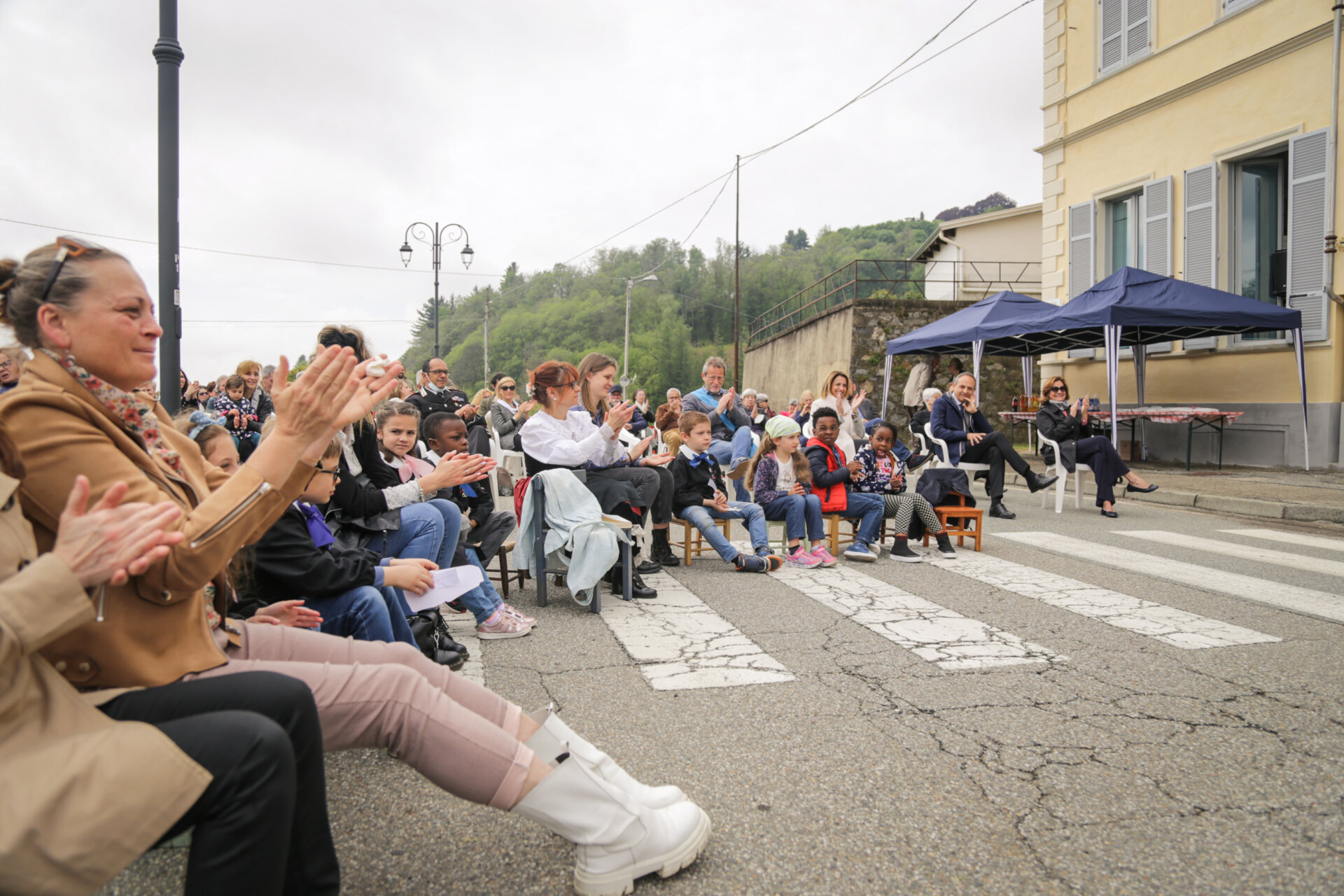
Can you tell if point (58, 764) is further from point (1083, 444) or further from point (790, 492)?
point (1083, 444)

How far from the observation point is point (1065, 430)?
9695 mm

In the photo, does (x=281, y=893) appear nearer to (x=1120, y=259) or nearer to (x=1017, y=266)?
(x=1120, y=259)

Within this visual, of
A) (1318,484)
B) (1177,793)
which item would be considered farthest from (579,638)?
(1318,484)

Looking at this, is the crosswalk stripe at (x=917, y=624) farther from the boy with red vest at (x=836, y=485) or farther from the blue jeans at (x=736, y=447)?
the blue jeans at (x=736, y=447)

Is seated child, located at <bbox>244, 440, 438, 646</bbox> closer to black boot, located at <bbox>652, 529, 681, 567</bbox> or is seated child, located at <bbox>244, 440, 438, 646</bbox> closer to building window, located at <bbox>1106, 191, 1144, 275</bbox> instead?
black boot, located at <bbox>652, 529, 681, 567</bbox>

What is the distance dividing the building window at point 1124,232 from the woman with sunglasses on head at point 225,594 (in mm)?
16955

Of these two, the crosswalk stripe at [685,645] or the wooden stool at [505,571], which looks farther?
the wooden stool at [505,571]

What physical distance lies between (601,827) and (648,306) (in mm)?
69762

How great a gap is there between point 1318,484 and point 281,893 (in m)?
12.8

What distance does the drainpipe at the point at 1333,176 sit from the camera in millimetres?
11797

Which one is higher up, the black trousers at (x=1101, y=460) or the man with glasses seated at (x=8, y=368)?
the man with glasses seated at (x=8, y=368)

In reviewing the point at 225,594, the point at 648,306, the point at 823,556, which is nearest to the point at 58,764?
the point at 225,594

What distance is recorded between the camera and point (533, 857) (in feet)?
7.00

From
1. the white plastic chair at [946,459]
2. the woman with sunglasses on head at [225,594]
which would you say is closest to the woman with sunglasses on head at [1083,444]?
the white plastic chair at [946,459]
